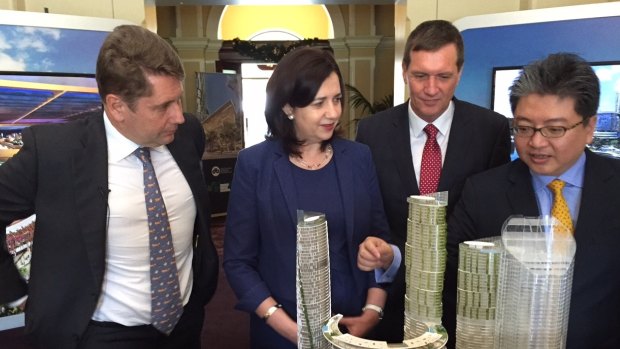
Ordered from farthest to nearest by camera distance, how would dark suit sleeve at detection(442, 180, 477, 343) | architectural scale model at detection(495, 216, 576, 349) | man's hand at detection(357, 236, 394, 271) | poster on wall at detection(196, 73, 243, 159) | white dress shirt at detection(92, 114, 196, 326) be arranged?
1. poster on wall at detection(196, 73, 243, 159)
2. white dress shirt at detection(92, 114, 196, 326)
3. dark suit sleeve at detection(442, 180, 477, 343)
4. man's hand at detection(357, 236, 394, 271)
5. architectural scale model at detection(495, 216, 576, 349)

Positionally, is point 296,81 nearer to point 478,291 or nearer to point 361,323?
point 361,323

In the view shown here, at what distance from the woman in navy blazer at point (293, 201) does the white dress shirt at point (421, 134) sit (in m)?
0.46

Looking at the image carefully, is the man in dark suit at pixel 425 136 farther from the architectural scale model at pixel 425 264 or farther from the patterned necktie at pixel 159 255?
the architectural scale model at pixel 425 264

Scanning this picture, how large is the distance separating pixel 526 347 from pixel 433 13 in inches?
151

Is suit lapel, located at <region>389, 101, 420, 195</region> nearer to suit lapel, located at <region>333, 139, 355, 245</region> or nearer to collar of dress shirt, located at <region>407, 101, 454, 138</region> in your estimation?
collar of dress shirt, located at <region>407, 101, 454, 138</region>

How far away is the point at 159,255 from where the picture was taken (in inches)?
60.8

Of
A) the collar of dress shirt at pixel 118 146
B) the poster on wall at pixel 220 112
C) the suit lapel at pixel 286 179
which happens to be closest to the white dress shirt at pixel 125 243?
the collar of dress shirt at pixel 118 146

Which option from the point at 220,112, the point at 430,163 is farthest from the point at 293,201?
the point at 220,112

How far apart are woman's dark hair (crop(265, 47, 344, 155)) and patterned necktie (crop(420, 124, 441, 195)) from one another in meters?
0.58

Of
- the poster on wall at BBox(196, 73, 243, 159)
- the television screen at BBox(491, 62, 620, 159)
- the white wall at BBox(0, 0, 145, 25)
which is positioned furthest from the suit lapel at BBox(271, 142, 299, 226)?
the poster on wall at BBox(196, 73, 243, 159)

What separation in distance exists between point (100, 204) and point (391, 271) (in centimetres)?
91

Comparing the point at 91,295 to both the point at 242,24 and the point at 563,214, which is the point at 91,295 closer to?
the point at 563,214

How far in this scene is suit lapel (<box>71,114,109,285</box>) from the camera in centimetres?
141

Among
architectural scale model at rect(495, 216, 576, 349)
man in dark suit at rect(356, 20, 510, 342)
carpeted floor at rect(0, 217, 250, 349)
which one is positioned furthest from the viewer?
carpeted floor at rect(0, 217, 250, 349)
